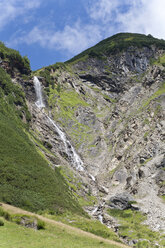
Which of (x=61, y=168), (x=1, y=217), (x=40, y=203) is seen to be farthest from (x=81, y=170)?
(x=1, y=217)

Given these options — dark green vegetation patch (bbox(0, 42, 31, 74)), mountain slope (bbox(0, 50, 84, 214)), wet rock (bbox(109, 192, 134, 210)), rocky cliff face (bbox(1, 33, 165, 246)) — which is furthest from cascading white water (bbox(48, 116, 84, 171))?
dark green vegetation patch (bbox(0, 42, 31, 74))

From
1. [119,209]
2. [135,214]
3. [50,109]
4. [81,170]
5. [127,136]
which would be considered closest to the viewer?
[135,214]

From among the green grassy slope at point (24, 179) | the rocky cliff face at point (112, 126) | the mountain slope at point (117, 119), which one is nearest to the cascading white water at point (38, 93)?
the rocky cliff face at point (112, 126)

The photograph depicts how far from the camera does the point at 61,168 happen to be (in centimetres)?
5228

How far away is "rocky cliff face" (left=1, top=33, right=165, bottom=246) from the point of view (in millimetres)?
49094

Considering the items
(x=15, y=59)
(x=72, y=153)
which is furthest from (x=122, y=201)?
(x=15, y=59)

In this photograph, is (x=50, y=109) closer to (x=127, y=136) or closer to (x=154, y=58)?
(x=127, y=136)

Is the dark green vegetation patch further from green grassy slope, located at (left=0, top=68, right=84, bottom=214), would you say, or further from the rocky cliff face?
green grassy slope, located at (left=0, top=68, right=84, bottom=214)

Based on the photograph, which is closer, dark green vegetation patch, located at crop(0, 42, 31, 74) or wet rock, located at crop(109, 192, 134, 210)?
wet rock, located at crop(109, 192, 134, 210)

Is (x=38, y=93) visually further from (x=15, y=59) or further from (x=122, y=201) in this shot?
(x=122, y=201)

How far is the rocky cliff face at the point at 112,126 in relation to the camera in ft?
161

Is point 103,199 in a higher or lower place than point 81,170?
lower

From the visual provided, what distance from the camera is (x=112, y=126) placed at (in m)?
87.2

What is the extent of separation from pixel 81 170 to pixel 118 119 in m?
35.9
